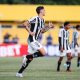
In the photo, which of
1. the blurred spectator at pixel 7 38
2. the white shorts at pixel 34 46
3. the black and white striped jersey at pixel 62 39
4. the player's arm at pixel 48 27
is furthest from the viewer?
the blurred spectator at pixel 7 38

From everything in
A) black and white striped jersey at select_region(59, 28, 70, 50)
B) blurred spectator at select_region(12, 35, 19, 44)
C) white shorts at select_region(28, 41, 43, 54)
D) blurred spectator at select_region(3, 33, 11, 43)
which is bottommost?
blurred spectator at select_region(12, 35, 19, 44)

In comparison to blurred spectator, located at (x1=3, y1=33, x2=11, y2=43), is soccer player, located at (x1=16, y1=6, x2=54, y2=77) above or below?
above

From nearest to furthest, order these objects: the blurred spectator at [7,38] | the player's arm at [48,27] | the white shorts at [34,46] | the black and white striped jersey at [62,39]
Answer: the player's arm at [48,27], the white shorts at [34,46], the black and white striped jersey at [62,39], the blurred spectator at [7,38]

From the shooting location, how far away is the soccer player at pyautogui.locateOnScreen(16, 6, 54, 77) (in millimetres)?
18781

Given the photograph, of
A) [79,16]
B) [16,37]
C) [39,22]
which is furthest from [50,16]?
[39,22]

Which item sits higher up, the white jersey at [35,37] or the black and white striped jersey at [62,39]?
the white jersey at [35,37]

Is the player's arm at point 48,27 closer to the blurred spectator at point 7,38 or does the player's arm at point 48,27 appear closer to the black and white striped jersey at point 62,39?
the black and white striped jersey at point 62,39

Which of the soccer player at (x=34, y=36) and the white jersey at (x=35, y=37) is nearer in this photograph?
the soccer player at (x=34, y=36)

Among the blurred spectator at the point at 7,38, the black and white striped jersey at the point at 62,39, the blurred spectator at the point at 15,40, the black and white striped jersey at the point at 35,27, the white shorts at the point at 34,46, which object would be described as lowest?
the blurred spectator at the point at 15,40

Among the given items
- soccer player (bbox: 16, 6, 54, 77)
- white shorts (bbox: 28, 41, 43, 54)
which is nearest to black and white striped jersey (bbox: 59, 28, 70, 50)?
soccer player (bbox: 16, 6, 54, 77)

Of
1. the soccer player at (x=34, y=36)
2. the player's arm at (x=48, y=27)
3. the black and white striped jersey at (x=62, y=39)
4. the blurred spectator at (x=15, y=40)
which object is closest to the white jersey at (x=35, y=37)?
the soccer player at (x=34, y=36)

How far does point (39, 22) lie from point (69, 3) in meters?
40.0

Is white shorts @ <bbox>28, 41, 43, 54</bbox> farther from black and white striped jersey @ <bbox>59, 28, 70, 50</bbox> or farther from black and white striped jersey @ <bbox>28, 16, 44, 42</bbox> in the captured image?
black and white striped jersey @ <bbox>59, 28, 70, 50</bbox>

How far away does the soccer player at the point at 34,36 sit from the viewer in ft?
61.6
